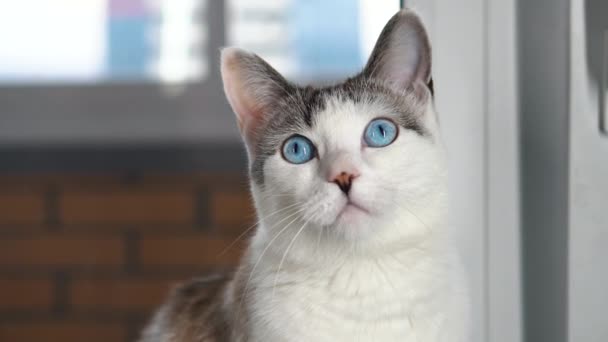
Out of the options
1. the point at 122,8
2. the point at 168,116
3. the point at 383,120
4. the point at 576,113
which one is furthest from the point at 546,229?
the point at 122,8

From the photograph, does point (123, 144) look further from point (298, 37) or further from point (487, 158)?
point (487, 158)

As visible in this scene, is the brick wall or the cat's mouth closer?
the cat's mouth

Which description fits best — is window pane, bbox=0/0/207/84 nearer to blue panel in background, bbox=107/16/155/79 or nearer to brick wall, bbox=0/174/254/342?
blue panel in background, bbox=107/16/155/79

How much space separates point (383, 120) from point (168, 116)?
151cm

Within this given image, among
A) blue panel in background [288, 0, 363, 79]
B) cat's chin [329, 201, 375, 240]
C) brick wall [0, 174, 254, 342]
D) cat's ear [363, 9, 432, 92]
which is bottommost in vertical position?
brick wall [0, 174, 254, 342]

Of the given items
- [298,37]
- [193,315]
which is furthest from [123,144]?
[193,315]

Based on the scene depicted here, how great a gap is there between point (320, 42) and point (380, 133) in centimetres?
132

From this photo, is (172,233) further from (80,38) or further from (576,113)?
(576,113)

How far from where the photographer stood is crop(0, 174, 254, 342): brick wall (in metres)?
2.51

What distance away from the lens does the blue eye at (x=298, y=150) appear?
1.07 m

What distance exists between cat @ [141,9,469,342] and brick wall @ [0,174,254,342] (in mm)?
1385

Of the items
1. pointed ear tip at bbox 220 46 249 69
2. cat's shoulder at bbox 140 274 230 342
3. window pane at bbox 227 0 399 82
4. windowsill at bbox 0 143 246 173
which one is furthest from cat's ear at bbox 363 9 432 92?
windowsill at bbox 0 143 246 173

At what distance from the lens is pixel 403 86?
115cm

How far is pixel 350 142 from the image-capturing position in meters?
A: 1.03
